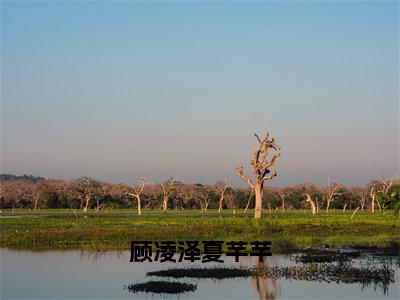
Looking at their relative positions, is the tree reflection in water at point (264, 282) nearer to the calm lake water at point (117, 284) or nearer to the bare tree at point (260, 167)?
the calm lake water at point (117, 284)

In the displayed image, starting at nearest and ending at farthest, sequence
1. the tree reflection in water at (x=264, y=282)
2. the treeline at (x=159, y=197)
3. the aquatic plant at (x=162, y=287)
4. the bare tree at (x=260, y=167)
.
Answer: the tree reflection in water at (x=264, y=282) → the aquatic plant at (x=162, y=287) → the bare tree at (x=260, y=167) → the treeline at (x=159, y=197)

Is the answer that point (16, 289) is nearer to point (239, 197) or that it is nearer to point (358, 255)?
point (358, 255)

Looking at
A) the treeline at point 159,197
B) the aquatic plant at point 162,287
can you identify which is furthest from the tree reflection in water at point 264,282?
the treeline at point 159,197

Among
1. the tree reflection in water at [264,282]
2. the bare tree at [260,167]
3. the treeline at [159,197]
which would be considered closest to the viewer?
the tree reflection in water at [264,282]

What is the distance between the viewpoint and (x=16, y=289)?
20703 millimetres

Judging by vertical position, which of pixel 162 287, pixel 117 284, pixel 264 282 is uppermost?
pixel 264 282

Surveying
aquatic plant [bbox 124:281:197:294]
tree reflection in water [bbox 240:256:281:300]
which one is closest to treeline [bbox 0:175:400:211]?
tree reflection in water [bbox 240:256:281:300]

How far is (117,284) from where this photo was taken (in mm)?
21672

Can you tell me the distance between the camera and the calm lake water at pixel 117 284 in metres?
19.4

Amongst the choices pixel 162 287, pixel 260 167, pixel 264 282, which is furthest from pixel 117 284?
pixel 260 167

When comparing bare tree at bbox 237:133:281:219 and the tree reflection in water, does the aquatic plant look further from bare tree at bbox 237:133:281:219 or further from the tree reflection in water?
bare tree at bbox 237:133:281:219

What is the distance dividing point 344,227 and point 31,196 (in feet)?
265

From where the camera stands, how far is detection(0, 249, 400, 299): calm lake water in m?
19.4

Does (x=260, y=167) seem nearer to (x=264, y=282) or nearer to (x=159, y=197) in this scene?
(x=264, y=282)
